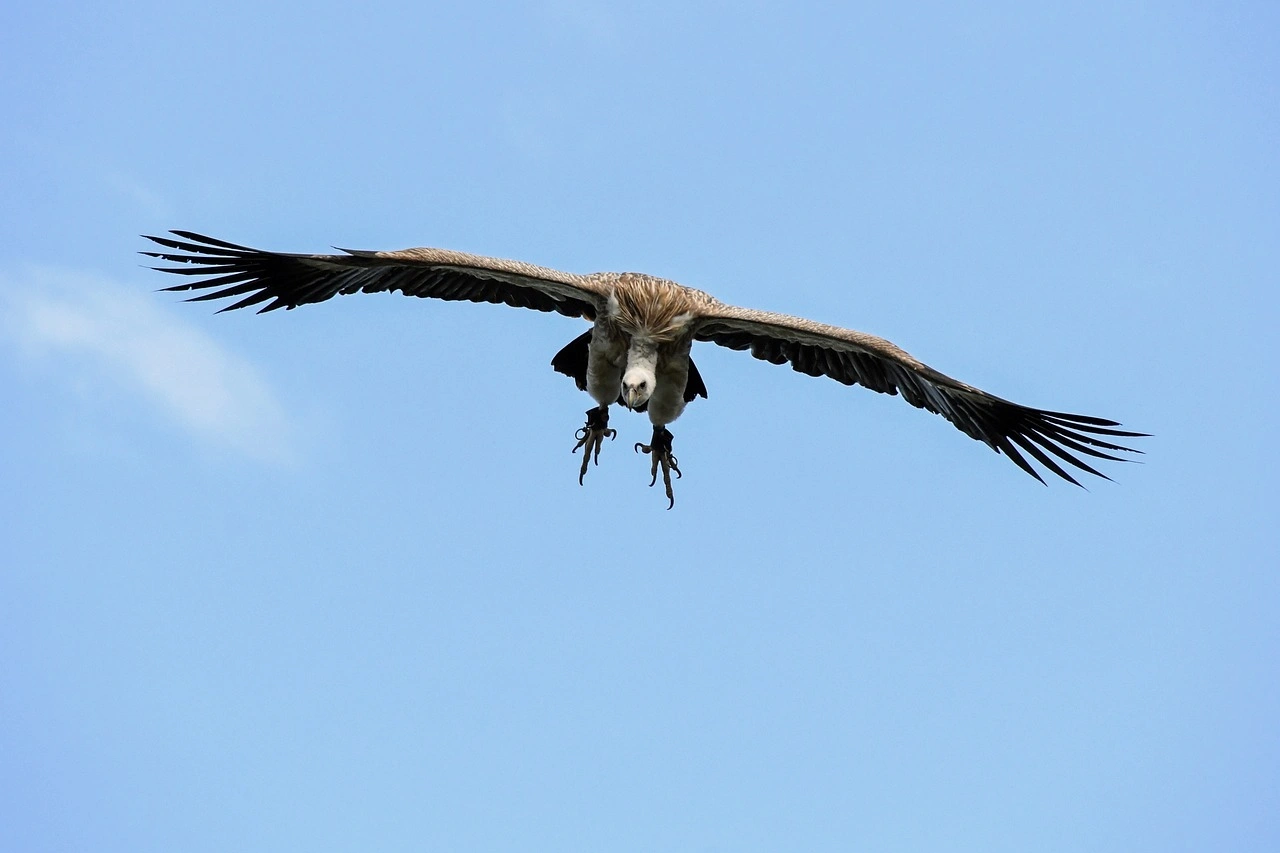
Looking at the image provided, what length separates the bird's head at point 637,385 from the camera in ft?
29.9

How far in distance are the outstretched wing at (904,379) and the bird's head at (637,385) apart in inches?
21.6

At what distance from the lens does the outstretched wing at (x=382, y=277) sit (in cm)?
916

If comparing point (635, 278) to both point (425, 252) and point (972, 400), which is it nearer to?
point (425, 252)

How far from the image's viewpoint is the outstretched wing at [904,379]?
8.97 m

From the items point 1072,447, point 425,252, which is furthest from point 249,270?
point 1072,447

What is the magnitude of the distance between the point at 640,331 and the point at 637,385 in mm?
363

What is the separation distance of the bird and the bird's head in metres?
0.01

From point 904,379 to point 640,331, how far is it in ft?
5.95

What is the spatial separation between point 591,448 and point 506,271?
1.48 m

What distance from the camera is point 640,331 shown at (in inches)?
361

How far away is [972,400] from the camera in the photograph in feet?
30.1

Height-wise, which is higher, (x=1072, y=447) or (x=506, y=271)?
(x=506, y=271)

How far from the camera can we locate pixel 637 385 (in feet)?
29.8

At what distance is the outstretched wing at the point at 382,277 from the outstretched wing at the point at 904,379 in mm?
1044
